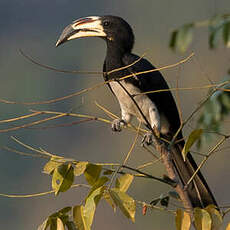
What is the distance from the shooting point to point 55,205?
78.9ft

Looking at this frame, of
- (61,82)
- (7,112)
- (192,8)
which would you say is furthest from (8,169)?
(192,8)

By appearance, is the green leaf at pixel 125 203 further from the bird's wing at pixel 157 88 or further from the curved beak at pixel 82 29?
the bird's wing at pixel 157 88

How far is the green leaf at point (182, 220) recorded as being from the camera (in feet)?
6.27

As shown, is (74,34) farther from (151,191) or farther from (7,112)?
(7,112)

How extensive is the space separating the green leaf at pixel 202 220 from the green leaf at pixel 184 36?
407 millimetres

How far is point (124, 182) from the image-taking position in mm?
1988

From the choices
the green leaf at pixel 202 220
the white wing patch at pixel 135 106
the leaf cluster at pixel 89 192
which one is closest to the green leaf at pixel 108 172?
the leaf cluster at pixel 89 192

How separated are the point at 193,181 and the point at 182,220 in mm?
781

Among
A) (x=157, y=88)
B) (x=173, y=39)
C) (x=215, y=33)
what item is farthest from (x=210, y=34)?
(x=157, y=88)

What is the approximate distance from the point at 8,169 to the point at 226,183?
10121 mm

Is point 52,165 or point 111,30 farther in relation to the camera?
point 111,30

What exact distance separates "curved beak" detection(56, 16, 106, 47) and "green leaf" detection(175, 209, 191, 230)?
4.67 feet

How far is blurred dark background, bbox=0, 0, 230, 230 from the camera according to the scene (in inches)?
906

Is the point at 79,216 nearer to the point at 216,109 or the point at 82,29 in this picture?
the point at 216,109
